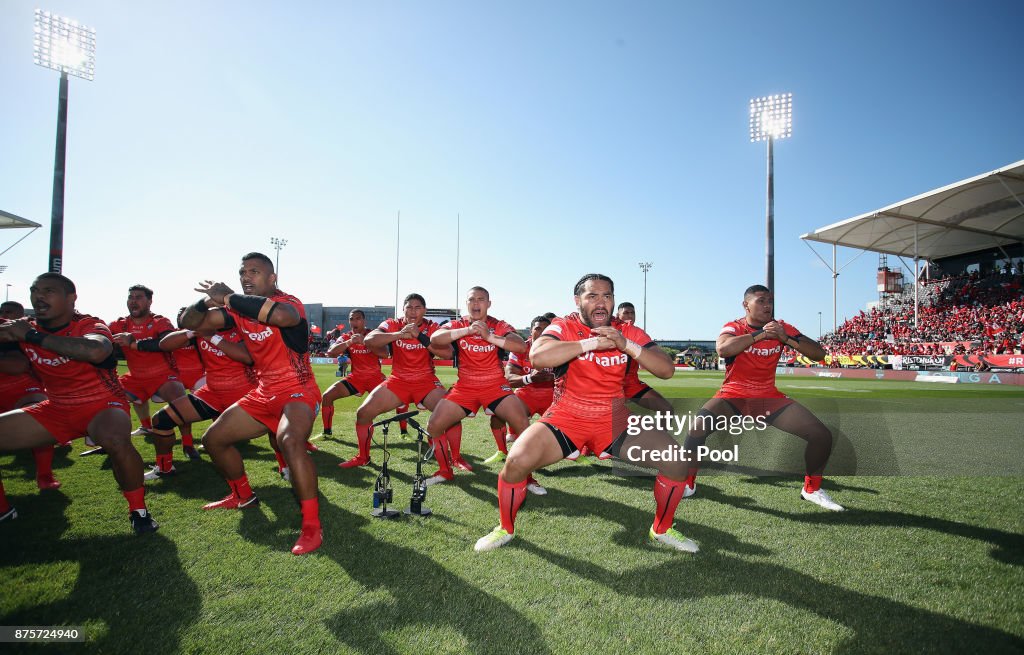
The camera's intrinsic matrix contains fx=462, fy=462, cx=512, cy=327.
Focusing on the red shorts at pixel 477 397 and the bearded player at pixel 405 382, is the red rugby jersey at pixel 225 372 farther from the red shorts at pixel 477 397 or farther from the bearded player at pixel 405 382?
the red shorts at pixel 477 397

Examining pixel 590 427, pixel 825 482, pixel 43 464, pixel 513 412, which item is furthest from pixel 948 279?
pixel 43 464

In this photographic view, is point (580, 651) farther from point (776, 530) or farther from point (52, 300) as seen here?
point (52, 300)

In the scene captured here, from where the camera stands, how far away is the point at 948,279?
45656 mm

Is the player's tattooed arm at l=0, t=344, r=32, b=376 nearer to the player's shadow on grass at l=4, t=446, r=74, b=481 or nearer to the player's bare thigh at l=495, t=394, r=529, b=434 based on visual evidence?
the player's shadow on grass at l=4, t=446, r=74, b=481

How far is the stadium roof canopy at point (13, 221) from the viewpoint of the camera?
26.8 meters

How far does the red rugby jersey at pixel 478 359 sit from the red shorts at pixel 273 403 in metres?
2.09

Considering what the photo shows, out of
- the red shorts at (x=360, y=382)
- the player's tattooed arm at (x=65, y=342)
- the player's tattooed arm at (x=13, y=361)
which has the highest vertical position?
the player's tattooed arm at (x=65, y=342)

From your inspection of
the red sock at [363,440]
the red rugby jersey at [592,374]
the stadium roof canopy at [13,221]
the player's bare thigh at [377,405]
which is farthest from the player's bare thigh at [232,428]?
the stadium roof canopy at [13,221]

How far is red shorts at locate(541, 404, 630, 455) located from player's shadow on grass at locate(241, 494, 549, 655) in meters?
1.41

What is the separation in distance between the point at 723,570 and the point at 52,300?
20.6 feet

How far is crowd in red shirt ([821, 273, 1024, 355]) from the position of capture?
3048cm

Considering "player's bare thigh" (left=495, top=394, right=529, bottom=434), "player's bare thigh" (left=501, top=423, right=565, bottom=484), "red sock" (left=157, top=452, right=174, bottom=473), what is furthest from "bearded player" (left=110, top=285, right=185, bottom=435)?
"player's bare thigh" (left=501, top=423, right=565, bottom=484)

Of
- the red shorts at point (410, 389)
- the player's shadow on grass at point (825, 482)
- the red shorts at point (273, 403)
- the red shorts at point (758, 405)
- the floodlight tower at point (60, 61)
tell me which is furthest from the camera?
the floodlight tower at point (60, 61)

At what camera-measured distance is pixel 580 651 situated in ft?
8.47
